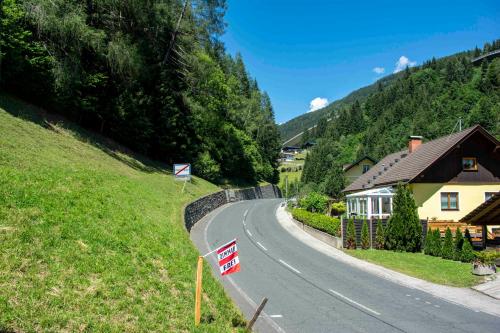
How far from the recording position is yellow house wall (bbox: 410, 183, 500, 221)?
30703 millimetres

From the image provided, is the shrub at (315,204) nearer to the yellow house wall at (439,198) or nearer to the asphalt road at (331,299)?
the yellow house wall at (439,198)

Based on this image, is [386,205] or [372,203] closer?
[372,203]

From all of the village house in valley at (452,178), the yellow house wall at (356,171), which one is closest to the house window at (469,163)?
the village house in valley at (452,178)

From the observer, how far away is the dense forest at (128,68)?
997 inches

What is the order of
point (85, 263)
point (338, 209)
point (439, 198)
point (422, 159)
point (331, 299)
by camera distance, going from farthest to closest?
point (338, 209), point (422, 159), point (439, 198), point (331, 299), point (85, 263)

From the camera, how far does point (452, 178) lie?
102ft

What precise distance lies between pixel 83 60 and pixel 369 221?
84.9ft

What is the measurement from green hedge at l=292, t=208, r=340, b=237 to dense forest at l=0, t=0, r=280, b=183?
1614 cm

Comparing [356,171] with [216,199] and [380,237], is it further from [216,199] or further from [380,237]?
[380,237]

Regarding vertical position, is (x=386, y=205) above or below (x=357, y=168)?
below

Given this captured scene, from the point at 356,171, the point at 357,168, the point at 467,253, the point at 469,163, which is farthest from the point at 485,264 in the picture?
the point at 357,168

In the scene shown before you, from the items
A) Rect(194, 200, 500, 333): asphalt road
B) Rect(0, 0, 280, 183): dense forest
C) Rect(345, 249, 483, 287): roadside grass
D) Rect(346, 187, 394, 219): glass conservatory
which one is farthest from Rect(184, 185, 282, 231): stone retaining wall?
Rect(346, 187, 394, 219): glass conservatory

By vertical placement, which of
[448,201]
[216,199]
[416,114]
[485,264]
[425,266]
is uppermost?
[416,114]

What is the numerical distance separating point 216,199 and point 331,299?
2837 centimetres
